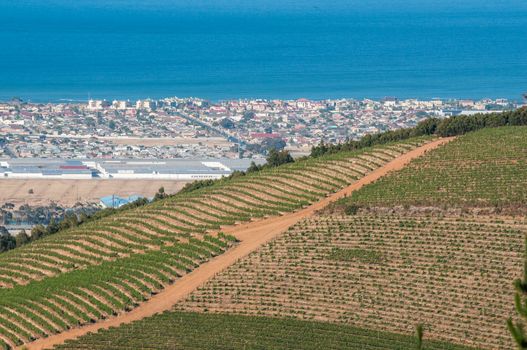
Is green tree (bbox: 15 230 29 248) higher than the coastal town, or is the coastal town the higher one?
the coastal town

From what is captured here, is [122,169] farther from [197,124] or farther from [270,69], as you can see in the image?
[270,69]

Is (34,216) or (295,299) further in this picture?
(34,216)

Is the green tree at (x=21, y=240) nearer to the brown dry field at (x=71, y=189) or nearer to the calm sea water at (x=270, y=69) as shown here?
the brown dry field at (x=71, y=189)

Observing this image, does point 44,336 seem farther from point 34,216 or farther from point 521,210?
point 34,216

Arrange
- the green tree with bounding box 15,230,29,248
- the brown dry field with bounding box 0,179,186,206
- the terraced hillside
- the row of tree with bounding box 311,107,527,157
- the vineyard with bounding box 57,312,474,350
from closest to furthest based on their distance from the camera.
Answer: the vineyard with bounding box 57,312,474,350 < the terraced hillside < the green tree with bounding box 15,230,29,248 < the row of tree with bounding box 311,107,527,157 < the brown dry field with bounding box 0,179,186,206

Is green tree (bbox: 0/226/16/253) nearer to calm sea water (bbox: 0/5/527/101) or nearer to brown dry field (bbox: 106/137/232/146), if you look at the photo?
brown dry field (bbox: 106/137/232/146)

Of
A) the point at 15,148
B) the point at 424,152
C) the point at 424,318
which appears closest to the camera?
the point at 424,318

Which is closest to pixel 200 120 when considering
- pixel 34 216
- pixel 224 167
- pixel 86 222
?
pixel 224 167

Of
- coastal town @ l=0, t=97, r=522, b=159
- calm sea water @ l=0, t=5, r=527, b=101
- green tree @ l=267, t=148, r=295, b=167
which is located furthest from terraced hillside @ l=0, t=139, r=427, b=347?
calm sea water @ l=0, t=5, r=527, b=101
